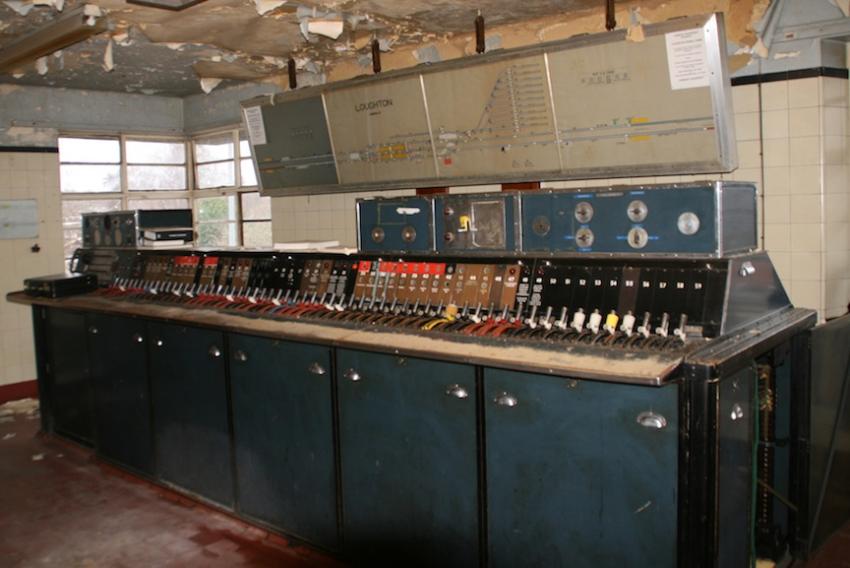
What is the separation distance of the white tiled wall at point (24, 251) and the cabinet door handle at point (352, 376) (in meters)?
4.14

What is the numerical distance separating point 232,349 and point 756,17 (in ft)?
9.50

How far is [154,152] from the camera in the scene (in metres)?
6.74

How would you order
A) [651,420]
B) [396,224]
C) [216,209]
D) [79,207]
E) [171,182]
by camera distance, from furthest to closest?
[171,182] < [216,209] < [79,207] < [396,224] < [651,420]

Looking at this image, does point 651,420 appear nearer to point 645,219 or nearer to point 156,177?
point 645,219

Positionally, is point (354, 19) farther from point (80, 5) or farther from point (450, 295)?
point (450, 295)

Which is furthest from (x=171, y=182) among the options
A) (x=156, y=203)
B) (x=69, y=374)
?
(x=69, y=374)

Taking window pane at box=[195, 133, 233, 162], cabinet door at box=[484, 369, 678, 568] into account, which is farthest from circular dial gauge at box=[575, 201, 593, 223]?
window pane at box=[195, 133, 233, 162]

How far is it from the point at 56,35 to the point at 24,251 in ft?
8.80

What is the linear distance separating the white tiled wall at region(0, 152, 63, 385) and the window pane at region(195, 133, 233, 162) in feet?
4.04

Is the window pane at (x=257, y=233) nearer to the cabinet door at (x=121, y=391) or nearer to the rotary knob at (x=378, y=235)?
the cabinet door at (x=121, y=391)

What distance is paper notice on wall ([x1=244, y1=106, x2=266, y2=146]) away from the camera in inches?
191

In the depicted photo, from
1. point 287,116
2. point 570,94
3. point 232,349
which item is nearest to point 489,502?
point 232,349

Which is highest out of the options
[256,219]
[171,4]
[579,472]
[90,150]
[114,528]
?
[171,4]

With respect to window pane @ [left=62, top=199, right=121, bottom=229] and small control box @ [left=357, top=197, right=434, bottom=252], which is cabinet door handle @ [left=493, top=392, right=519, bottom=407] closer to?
small control box @ [left=357, top=197, right=434, bottom=252]
